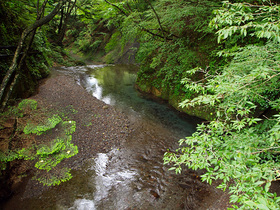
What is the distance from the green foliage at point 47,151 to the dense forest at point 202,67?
4 cm

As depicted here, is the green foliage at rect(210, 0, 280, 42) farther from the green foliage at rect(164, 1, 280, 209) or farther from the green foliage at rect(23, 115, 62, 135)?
the green foliage at rect(23, 115, 62, 135)

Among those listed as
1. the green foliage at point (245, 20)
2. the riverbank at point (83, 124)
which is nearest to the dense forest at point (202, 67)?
the green foliage at point (245, 20)

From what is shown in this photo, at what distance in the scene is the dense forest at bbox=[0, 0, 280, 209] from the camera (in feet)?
6.23

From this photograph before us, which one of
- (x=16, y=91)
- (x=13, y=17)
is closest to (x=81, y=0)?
(x=13, y=17)

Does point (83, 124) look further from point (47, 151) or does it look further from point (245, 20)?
point (245, 20)

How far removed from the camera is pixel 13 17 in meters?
5.56

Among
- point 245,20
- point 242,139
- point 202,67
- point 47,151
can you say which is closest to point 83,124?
point 47,151

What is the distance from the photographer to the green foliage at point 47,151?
4293 millimetres

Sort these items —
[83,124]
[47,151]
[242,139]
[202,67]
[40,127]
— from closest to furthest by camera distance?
1. [242,139]
2. [47,151]
3. [40,127]
4. [83,124]
5. [202,67]

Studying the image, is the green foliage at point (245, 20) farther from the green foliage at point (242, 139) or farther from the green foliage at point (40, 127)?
the green foliage at point (40, 127)

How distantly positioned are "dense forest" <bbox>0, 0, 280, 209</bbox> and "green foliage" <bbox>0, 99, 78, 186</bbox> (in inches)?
1.5

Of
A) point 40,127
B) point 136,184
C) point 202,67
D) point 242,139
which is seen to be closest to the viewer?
point 242,139

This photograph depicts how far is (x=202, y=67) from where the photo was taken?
7.10 metres

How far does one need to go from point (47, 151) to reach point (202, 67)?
7281 millimetres
